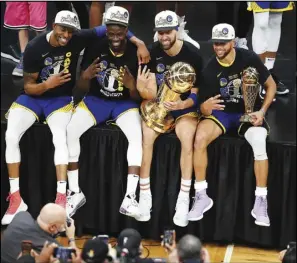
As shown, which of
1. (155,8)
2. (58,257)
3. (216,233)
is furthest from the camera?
(155,8)

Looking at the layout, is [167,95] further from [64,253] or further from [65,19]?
[64,253]

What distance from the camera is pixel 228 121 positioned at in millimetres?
7078

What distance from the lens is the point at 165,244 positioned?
552 centimetres

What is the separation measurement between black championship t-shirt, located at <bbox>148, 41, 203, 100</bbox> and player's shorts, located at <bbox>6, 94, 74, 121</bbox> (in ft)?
2.44

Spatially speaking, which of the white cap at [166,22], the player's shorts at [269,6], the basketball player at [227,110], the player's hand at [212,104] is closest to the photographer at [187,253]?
the basketball player at [227,110]

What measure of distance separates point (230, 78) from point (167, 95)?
1.64 feet

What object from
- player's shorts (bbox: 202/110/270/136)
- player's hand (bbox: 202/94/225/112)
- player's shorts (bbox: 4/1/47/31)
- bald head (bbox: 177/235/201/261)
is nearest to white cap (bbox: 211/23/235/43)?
player's hand (bbox: 202/94/225/112)

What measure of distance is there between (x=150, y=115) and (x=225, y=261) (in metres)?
1.31

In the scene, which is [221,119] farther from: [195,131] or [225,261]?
[225,261]

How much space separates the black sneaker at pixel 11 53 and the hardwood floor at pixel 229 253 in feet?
6.13

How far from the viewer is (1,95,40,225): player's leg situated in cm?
714

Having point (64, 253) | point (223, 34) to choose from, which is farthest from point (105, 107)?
point (64, 253)

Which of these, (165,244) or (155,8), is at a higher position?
(155,8)

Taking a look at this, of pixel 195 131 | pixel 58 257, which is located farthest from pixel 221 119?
pixel 58 257
